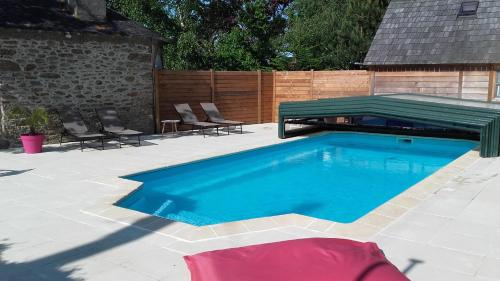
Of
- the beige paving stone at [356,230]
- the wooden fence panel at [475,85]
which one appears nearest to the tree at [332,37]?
the wooden fence panel at [475,85]

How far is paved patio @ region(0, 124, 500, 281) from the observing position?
13.3 feet

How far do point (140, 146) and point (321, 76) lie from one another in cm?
758

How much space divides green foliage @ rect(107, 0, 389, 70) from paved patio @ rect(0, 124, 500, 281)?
13.5 metres

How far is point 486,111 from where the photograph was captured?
1004 cm

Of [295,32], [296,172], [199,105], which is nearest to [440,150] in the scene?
[296,172]

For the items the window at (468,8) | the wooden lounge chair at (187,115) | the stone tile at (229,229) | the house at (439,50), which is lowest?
the stone tile at (229,229)

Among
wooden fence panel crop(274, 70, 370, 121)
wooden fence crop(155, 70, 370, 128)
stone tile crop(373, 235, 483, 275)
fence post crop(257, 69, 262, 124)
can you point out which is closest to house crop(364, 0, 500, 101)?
wooden fence panel crop(274, 70, 370, 121)

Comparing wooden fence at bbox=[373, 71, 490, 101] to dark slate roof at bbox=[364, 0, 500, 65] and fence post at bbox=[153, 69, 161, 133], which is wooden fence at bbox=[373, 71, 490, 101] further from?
fence post at bbox=[153, 69, 161, 133]

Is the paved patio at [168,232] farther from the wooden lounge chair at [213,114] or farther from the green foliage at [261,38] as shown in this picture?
the green foliage at [261,38]

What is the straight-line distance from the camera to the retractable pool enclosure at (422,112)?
32.1 feet

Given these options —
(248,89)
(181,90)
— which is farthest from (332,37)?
(181,90)

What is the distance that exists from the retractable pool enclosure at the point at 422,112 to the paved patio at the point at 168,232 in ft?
7.52

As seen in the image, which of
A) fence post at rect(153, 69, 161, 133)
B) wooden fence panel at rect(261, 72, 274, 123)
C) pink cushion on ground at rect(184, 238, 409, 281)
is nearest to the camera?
pink cushion on ground at rect(184, 238, 409, 281)

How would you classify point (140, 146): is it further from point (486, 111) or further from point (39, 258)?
point (486, 111)
